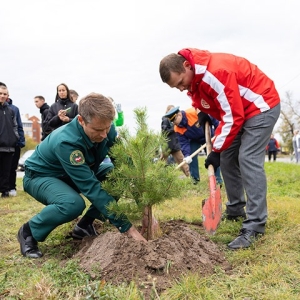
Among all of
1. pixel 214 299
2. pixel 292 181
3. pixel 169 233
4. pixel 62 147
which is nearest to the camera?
pixel 214 299

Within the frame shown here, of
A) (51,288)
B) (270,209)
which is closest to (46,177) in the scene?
(51,288)

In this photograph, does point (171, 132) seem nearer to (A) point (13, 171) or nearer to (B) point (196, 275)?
(A) point (13, 171)

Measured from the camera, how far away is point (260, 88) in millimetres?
2955

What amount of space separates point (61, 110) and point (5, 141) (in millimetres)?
1097

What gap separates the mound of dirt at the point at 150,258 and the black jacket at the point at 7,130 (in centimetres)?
385

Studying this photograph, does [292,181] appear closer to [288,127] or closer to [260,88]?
[260,88]

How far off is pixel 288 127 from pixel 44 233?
1974 inches

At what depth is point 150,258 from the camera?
236cm

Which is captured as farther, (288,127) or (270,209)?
(288,127)

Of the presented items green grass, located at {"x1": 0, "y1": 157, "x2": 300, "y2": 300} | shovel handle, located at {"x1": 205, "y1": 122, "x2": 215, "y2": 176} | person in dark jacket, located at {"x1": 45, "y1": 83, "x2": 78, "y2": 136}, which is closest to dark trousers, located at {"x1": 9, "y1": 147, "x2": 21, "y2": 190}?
person in dark jacket, located at {"x1": 45, "y1": 83, "x2": 78, "y2": 136}

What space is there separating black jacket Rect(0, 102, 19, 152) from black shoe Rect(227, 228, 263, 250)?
4434 mm

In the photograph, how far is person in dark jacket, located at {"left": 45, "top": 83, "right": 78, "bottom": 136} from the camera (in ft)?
19.3

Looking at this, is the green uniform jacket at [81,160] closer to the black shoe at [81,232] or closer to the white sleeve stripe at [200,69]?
the black shoe at [81,232]

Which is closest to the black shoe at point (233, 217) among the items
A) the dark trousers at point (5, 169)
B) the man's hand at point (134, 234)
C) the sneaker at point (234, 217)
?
the sneaker at point (234, 217)
